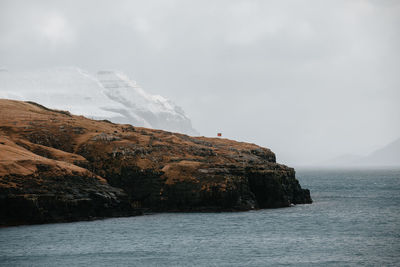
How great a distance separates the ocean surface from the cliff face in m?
4.19

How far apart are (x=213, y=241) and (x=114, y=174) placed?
38.8 m

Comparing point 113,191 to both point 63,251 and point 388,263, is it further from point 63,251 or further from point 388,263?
point 388,263

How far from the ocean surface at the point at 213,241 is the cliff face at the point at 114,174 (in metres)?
4.19

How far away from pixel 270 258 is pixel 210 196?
39708 millimetres

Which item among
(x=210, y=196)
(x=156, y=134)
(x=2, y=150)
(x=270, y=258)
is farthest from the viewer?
(x=156, y=134)

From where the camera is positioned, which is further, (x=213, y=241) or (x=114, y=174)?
(x=114, y=174)

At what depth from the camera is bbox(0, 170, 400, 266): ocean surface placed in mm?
56188

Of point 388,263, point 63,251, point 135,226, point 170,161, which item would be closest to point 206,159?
point 170,161

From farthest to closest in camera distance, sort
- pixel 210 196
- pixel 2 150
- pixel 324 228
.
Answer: pixel 210 196 < pixel 2 150 < pixel 324 228

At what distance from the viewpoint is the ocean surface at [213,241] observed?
184 feet

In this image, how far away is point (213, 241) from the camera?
222 ft

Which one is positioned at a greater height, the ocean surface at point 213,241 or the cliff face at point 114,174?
the cliff face at point 114,174

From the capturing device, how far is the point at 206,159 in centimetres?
11188

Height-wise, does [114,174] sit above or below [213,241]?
above
